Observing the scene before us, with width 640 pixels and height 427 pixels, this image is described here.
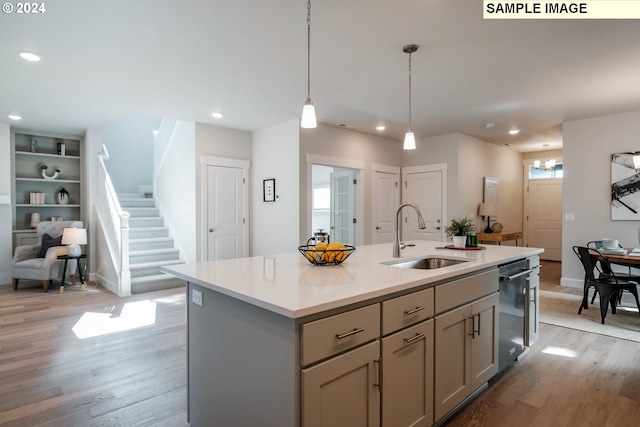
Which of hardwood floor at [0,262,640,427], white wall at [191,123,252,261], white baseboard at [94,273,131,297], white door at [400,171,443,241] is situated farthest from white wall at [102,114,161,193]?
white door at [400,171,443,241]

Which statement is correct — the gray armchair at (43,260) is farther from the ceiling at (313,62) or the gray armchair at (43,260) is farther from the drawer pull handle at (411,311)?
the drawer pull handle at (411,311)

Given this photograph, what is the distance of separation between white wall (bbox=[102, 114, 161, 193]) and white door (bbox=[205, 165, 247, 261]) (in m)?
3.33

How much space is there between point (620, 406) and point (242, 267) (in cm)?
253

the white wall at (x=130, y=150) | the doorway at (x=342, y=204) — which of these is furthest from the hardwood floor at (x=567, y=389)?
the white wall at (x=130, y=150)

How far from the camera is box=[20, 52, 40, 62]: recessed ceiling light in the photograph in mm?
3037

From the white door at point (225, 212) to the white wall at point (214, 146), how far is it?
14 centimetres

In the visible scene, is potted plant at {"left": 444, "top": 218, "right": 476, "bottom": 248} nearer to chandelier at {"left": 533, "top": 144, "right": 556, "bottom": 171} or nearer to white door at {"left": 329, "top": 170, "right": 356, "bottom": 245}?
white door at {"left": 329, "top": 170, "right": 356, "bottom": 245}

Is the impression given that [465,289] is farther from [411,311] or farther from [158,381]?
[158,381]

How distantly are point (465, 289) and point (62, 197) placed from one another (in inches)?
276

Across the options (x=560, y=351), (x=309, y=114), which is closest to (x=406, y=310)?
(x=309, y=114)

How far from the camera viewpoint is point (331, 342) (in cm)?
135

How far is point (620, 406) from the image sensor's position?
2240 mm

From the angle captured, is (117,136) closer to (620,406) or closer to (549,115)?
(549,115)

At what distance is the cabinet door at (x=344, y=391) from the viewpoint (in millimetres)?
1277
